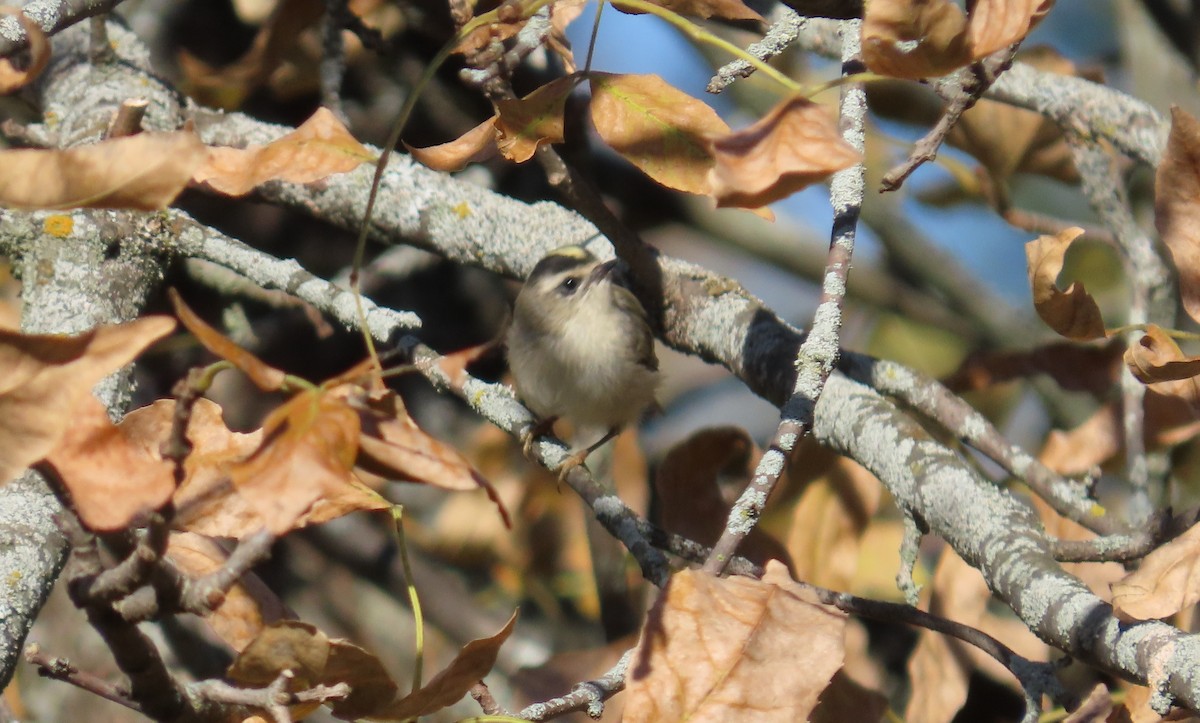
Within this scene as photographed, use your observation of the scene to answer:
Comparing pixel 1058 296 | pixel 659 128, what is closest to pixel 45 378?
pixel 659 128

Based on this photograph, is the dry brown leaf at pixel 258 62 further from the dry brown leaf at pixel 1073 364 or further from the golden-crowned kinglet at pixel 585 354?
the dry brown leaf at pixel 1073 364

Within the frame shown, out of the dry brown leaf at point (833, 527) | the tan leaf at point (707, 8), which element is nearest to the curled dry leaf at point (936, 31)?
the tan leaf at point (707, 8)

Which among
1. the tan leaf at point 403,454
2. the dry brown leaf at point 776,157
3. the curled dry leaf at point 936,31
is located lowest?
the tan leaf at point 403,454

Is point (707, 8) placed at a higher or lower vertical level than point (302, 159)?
higher

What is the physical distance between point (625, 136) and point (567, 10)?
354 mm

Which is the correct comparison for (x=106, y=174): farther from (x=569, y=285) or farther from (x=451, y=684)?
(x=569, y=285)

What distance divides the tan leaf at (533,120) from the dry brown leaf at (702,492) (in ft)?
3.20

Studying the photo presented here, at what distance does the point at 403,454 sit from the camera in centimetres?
97

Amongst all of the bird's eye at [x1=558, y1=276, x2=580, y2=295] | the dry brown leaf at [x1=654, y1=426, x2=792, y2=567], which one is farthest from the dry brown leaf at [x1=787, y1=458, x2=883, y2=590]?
the bird's eye at [x1=558, y1=276, x2=580, y2=295]

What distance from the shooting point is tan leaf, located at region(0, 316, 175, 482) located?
940 millimetres

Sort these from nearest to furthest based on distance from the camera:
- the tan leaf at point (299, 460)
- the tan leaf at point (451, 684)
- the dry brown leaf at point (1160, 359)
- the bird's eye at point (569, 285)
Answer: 1. the tan leaf at point (299, 460)
2. the tan leaf at point (451, 684)
3. the dry brown leaf at point (1160, 359)
4. the bird's eye at point (569, 285)

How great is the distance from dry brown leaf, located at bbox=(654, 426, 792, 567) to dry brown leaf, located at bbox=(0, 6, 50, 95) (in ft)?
4.41

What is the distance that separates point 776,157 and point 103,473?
0.64 meters

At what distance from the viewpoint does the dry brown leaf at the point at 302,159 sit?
125cm
